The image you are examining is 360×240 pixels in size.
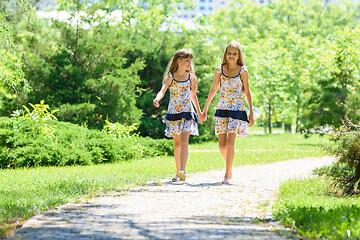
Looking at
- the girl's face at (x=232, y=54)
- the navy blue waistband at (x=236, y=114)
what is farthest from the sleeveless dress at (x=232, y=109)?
the girl's face at (x=232, y=54)

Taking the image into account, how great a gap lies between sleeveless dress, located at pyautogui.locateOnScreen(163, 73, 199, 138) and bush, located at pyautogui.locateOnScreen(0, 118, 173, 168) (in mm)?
3221

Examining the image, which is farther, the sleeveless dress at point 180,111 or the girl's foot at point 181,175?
the sleeveless dress at point 180,111

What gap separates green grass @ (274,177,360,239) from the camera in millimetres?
4598

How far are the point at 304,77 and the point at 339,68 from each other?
406 inches

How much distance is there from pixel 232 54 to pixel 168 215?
3575mm

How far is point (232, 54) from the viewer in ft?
27.0

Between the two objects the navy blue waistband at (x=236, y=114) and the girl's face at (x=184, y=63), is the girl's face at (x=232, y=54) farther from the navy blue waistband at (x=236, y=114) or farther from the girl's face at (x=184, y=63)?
the navy blue waistband at (x=236, y=114)

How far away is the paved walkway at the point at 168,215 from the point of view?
15.2 feet

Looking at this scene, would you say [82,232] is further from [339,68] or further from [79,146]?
[339,68]

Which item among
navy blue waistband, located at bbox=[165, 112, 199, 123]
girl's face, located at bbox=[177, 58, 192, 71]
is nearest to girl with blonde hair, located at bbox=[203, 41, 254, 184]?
navy blue waistband, located at bbox=[165, 112, 199, 123]

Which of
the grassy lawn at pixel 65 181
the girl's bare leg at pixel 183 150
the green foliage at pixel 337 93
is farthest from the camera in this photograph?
the green foliage at pixel 337 93

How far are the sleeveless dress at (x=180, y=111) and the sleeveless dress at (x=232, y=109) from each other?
45cm

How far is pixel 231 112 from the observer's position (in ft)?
27.0

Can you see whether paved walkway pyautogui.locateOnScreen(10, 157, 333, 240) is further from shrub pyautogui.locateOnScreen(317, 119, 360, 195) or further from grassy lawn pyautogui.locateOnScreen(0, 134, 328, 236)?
shrub pyautogui.locateOnScreen(317, 119, 360, 195)
